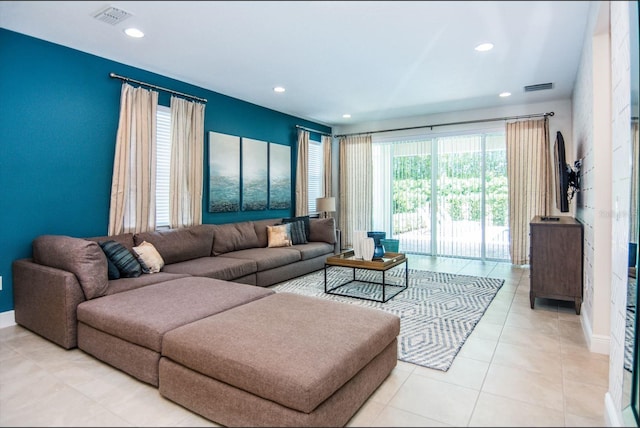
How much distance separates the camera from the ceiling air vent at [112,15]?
2600 millimetres

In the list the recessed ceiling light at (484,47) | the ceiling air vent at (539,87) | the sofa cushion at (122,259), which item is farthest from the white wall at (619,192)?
the sofa cushion at (122,259)

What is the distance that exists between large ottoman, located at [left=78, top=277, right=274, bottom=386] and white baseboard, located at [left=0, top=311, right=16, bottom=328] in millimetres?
1053

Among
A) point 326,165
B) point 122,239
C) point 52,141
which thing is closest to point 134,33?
point 52,141

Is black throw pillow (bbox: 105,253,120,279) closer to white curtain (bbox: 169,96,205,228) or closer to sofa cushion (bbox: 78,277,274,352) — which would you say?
sofa cushion (bbox: 78,277,274,352)

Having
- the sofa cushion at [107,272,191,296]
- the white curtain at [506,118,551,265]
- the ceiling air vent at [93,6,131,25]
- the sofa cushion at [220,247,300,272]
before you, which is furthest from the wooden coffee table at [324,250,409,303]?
the ceiling air vent at [93,6,131,25]

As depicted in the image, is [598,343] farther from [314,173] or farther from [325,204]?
[314,173]

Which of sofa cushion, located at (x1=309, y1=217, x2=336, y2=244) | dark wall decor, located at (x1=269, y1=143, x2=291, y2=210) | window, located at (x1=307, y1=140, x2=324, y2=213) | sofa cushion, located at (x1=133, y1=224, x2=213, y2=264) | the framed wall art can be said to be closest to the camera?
sofa cushion, located at (x1=133, y1=224, x2=213, y2=264)

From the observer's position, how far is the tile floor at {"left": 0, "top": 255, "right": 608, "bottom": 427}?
6.00ft

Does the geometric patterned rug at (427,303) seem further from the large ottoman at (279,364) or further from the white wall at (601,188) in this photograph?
the white wall at (601,188)

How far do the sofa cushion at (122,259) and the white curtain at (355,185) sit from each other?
4.50 meters

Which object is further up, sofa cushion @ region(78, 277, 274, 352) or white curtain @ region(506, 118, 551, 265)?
white curtain @ region(506, 118, 551, 265)

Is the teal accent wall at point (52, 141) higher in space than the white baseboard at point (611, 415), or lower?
higher

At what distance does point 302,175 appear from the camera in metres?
6.45

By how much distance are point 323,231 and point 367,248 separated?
5.57 feet
